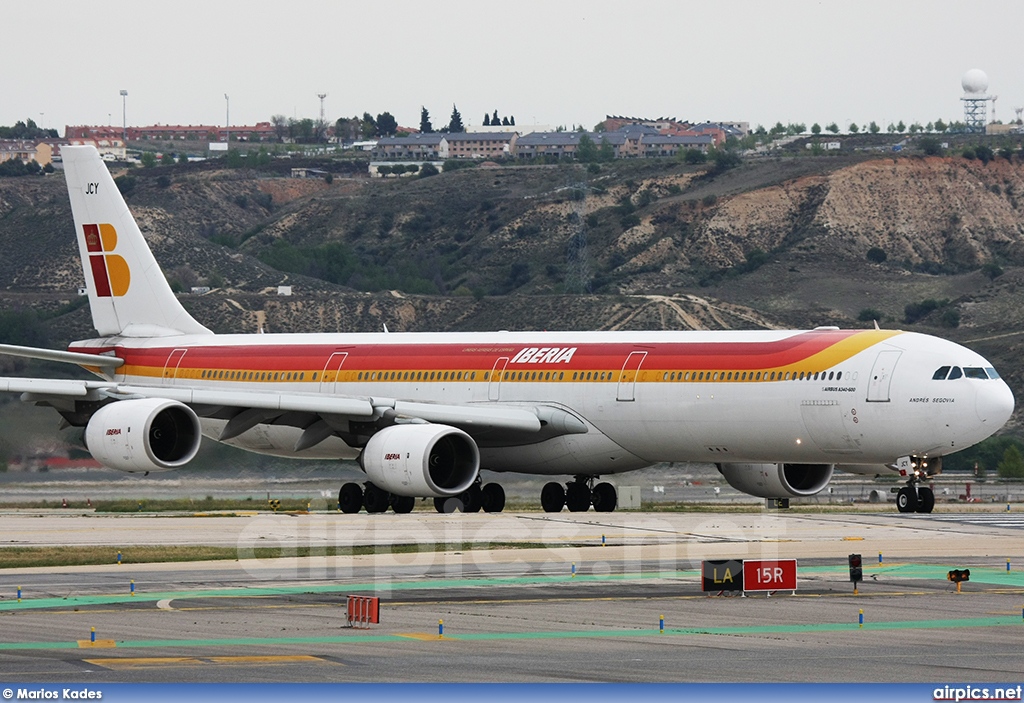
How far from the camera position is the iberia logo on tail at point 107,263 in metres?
53.2

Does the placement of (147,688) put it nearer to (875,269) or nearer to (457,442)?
(457,442)

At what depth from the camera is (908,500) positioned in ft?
128

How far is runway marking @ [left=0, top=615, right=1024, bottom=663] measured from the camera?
2291 cm

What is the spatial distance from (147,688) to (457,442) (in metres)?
24.1

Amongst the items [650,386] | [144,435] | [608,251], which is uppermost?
[608,251]

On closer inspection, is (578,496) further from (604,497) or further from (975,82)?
(975,82)

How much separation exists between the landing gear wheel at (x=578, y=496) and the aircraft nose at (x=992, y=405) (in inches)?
490

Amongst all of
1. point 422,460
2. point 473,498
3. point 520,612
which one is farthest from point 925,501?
point 520,612

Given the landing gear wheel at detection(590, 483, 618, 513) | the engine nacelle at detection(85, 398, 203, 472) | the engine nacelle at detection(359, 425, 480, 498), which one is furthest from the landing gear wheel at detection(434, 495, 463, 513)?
the engine nacelle at detection(85, 398, 203, 472)

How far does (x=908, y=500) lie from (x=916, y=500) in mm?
282

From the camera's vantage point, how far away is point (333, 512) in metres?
54.7

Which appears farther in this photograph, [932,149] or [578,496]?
[932,149]

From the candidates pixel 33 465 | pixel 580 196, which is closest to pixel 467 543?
pixel 33 465

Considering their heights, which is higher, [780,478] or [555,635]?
[780,478]
